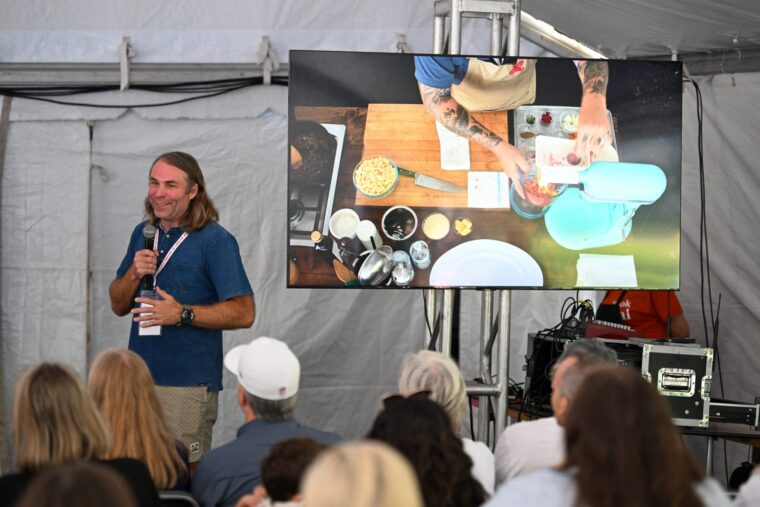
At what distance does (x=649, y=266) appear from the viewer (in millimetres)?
4410

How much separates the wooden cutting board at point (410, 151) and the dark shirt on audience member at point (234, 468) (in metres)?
1.50

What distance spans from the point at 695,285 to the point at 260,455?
350 cm

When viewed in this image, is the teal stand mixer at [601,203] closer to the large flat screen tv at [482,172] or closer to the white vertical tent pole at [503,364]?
the large flat screen tv at [482,172]

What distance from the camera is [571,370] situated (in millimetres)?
3049

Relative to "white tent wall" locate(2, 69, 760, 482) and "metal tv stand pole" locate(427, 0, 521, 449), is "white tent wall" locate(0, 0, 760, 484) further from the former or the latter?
"metal tv stand pole" locate(427, 0, 521, 449)

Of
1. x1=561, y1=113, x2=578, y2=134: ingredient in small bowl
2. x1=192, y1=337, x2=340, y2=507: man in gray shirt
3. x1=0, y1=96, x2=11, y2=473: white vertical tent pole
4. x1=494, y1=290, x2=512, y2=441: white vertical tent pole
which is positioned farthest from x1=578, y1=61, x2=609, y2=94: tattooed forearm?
x1=0, y1=96, x2=11, y2=473: white vertical tent pole

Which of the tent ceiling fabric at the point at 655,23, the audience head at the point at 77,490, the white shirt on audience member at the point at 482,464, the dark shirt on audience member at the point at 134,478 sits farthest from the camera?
the tent ceiling fabric at the point at 655,23

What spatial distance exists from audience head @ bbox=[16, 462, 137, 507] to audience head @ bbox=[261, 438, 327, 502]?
81 centimetres

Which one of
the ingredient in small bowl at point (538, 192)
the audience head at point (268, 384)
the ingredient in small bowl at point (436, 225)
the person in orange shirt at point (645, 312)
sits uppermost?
the ingredient in small bowl at point (538, 192)

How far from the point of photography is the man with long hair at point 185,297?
13.2ft

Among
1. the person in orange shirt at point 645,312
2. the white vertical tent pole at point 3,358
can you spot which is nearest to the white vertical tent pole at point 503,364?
the person in orange shirt at point 645,312

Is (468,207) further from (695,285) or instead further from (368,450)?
(368,450)

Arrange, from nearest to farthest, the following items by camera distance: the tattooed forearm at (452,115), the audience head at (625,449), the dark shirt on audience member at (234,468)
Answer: the audience head at (625,449)
the dark shirt on audience member at (234,468)
the tattooed forearm at (452,115)

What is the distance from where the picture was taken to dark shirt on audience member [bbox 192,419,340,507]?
2.80 m
